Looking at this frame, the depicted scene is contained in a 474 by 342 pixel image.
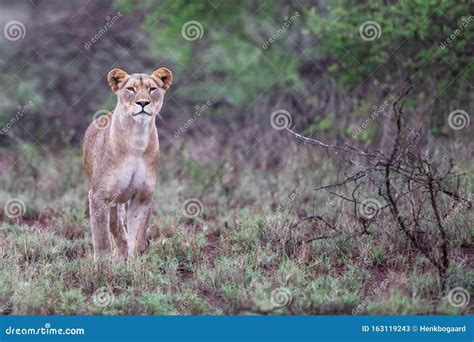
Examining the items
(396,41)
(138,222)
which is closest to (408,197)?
(138,222)

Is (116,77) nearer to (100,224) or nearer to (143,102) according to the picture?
(143,102)

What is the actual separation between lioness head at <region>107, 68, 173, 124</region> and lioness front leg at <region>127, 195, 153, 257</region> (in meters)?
0.81

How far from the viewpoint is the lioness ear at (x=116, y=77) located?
7.97m

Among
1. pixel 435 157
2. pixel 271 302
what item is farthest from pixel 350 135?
pixel 271 302

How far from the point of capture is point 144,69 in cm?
1476

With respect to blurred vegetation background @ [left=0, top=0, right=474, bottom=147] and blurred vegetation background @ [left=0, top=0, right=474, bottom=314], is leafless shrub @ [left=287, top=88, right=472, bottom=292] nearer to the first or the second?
blurred vegetation background @ [left=0, top=0, right=474, bottom=314]

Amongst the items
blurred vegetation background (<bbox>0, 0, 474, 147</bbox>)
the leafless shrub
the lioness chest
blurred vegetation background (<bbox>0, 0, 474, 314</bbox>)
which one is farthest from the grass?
blurred vegetation background (<bbox>0, 0, 474, 147</bbox>)

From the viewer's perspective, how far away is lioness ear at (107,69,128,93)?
7973mm

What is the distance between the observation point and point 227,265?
727 cm

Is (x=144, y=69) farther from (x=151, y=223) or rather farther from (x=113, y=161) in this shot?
(x=113, y=161)

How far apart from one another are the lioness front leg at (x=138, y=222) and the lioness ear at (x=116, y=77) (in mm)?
1069

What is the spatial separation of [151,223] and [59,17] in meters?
6.54

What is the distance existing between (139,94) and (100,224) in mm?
1254

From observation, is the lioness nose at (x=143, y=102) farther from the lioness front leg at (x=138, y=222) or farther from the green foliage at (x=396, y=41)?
the green foliage at (x=396, y=41)
